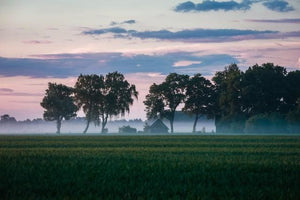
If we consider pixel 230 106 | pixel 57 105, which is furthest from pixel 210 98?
pixel 57 105

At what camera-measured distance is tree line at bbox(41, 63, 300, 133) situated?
11306cm

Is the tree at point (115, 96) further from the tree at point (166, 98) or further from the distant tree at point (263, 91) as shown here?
the distant tree at point (263, 91)

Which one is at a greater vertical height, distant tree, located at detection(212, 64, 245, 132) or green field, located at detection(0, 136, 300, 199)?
distant tree, located at detection(212, 64, 245, 132)

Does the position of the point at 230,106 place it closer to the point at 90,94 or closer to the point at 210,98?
the point at 210,98

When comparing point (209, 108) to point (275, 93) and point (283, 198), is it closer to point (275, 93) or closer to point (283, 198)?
point (275, 93)

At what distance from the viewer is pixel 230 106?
11725 cm

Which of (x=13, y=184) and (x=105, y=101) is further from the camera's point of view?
(x=105, y=101)

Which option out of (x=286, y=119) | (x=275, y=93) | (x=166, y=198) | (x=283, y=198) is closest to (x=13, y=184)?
(x=166, y=198)

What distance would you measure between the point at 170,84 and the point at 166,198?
394ft

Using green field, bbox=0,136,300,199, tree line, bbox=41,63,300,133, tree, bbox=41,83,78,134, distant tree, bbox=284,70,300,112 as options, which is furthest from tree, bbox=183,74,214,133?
green field, bbox=0,136,300,199

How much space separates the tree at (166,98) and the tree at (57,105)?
23.0 meters

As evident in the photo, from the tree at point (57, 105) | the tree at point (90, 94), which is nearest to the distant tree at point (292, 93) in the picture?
the tree at point (90, 94)

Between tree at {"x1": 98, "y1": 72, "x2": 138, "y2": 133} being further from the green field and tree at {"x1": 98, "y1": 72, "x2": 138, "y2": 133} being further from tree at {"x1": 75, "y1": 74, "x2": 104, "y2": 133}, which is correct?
the green field

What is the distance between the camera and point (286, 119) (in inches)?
4146
